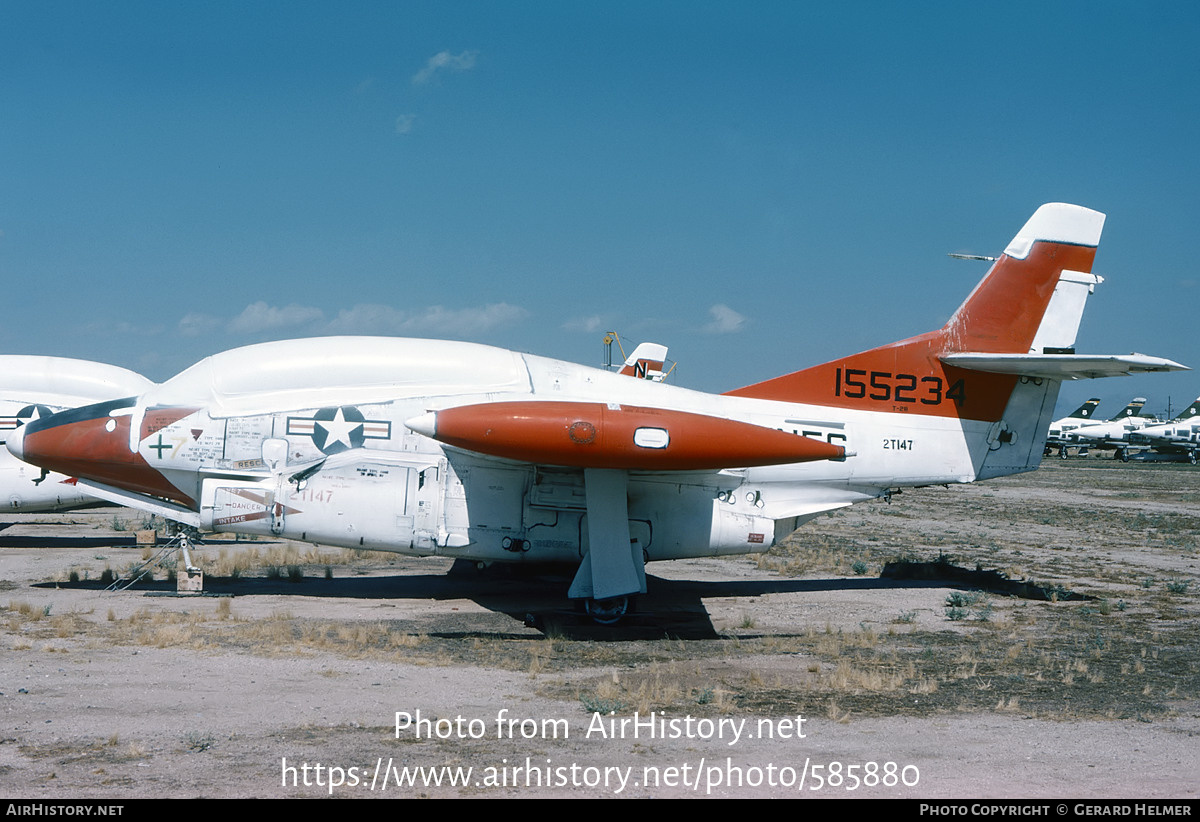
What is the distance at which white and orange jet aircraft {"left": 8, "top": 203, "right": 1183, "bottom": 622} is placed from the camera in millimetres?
12164

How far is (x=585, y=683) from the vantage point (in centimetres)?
929

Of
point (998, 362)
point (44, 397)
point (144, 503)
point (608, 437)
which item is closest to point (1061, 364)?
point (998, 362)

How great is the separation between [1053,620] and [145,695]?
11.3 metres

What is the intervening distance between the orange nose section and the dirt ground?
1604 mm

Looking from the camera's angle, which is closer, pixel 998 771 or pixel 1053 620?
pixel 998 771

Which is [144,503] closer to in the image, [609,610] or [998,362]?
[609,610]

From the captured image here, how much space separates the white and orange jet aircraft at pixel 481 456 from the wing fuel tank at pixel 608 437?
0.16 feet

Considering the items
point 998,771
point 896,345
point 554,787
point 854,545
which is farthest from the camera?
point 854,545

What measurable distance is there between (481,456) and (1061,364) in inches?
327

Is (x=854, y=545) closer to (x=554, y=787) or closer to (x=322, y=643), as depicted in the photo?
(x=322, y=643)

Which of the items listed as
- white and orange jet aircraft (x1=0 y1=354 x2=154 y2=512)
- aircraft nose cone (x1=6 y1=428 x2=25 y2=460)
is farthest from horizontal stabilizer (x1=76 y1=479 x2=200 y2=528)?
white and orange jet aircraft (x1=0 y1=354 x2=154 y2=512)

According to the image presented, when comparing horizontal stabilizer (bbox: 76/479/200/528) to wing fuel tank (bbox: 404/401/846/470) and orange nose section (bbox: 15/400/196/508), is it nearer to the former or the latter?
orange nose section (bbox: 15/400/196/508)

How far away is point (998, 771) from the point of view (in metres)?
6.72

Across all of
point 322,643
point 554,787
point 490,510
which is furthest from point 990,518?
A: point 554,787
